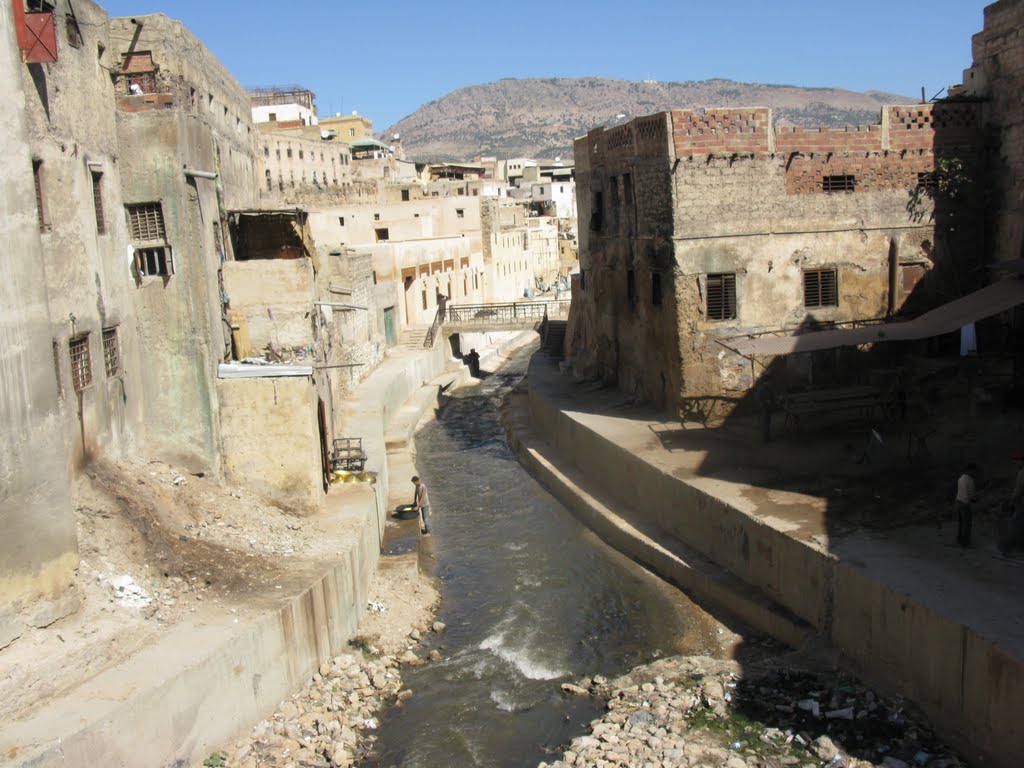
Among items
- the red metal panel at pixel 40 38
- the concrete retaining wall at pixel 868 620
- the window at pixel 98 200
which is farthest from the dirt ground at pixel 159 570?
the red metal panel at pixel 40 38

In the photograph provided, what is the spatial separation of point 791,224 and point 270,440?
31.9 feet

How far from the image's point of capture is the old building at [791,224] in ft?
55.5

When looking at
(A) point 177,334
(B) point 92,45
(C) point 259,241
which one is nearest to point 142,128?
(B) point 92,45

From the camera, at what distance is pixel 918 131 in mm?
17109

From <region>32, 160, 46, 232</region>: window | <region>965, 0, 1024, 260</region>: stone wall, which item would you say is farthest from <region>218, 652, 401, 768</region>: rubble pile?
<region>965, 0, 1024, 260</region>: stone wall

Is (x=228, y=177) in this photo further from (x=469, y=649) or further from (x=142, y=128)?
(x=469, y=649)

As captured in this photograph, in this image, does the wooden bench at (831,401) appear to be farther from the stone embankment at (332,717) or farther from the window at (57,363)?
the window at (57,363)

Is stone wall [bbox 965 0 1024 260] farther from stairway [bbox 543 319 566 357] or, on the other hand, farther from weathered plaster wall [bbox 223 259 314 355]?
stairway [bbox 543 319 566 357]

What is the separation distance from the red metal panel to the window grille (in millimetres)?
2815

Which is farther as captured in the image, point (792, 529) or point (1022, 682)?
point (792, 529)

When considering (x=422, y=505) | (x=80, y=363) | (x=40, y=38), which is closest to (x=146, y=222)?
(x=80, y=363)

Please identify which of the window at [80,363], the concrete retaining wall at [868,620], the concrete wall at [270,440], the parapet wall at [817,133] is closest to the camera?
the concrete retaining wall at [868,620]

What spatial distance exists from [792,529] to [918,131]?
9101mm

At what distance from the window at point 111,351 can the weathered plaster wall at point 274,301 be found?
346 centimetres
